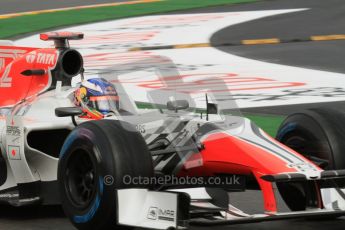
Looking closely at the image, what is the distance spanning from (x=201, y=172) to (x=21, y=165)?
1562mm

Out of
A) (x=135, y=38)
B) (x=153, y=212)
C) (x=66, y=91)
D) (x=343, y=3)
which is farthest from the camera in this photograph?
(x=343, y=3)

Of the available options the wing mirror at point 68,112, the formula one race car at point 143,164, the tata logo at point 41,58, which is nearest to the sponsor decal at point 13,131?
the formula one race car at point 143,164

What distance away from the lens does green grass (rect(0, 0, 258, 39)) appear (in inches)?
957

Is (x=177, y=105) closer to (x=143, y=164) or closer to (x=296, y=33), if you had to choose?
(x=143, y=164)

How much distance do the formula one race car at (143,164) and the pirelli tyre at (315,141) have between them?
0.04 m

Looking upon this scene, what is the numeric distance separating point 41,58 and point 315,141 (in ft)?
9.65

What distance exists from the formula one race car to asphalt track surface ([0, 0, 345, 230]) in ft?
0.77

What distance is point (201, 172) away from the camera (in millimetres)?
7551

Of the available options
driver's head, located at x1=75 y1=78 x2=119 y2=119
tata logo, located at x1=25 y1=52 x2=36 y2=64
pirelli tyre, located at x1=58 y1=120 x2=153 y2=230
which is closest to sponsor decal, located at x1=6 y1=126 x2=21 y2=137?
driver's head, located at x1=75 y1=78 x2=119 y2=119

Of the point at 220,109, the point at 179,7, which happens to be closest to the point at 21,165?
the point at 220,109

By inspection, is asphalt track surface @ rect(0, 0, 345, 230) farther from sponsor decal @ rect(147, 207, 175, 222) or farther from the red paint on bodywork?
the red paint on bodywork

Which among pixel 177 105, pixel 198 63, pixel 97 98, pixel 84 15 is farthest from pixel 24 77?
pixel 84 15

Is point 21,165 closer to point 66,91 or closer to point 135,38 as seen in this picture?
point 66,91

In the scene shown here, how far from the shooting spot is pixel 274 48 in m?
21.2
